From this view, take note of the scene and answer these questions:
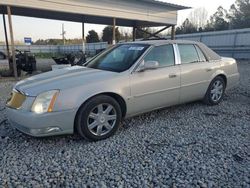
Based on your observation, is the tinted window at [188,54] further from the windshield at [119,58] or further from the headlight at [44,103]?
the headlight at [44,103]

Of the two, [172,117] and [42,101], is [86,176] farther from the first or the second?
[172,117]

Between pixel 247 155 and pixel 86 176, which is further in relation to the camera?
pixel 247 155

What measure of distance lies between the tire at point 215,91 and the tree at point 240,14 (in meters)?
29.8

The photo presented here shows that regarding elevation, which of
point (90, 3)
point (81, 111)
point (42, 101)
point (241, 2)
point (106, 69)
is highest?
point (241, 2)

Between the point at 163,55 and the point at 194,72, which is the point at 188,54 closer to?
the point at 194,72

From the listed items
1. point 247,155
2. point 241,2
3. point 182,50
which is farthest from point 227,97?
point 241,2

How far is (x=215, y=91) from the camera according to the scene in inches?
194

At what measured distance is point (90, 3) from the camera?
358 inches

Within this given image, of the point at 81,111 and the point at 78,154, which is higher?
the point at 81,111

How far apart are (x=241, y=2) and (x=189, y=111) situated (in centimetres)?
4206

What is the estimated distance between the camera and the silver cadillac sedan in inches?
115

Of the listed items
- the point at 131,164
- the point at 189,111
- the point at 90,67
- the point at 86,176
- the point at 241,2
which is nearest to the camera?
the point at 86,176

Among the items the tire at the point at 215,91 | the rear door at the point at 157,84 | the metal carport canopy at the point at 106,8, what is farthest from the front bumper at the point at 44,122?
the metal carport canopy at the point at 106,8

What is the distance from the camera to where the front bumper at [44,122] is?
9.32ft
